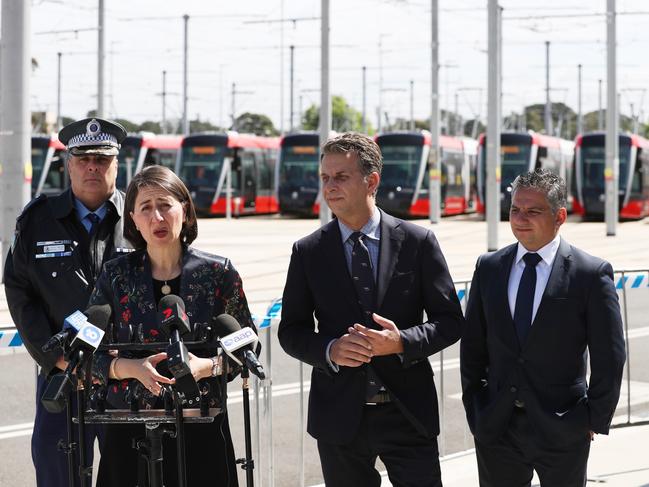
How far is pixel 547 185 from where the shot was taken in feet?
14.3

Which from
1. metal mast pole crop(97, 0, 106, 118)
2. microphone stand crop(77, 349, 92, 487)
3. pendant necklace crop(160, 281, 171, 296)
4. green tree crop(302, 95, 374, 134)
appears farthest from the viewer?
green tree crop(302, 95, 374, 134)

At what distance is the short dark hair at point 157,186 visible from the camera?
13.5 feet

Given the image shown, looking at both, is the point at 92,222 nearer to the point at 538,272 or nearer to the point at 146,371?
the point at 146,371

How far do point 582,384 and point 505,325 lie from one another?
0.37 metres

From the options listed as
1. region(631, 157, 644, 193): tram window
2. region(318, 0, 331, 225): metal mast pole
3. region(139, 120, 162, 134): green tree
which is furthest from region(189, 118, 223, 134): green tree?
region(318, 0, 331, 225): metal mast pole

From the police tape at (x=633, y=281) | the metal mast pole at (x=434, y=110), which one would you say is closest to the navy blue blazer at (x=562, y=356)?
the police tape at (x=633, y=281)

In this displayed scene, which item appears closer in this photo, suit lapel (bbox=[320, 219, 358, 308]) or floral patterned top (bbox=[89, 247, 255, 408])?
floral patterned top (bbox=[89, 247, 255, 408])

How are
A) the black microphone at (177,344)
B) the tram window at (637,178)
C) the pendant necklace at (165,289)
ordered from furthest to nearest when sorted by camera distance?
the tram window at (637,178) < the pendant necklace at (165,289) < the black microphone at (177,344)

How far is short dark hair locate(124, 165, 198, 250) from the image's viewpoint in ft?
13.5

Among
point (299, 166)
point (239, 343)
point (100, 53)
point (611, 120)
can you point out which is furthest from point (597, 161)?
point (239, 343)

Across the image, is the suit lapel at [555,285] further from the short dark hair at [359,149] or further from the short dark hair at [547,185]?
the short dark hair at [359,149]

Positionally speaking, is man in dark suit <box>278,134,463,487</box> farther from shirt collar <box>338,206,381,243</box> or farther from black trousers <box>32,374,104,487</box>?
black trousers <box>32,374,104,487</box>

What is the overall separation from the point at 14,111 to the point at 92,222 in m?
11.8

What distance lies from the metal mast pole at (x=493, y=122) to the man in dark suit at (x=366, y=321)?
842 inches
